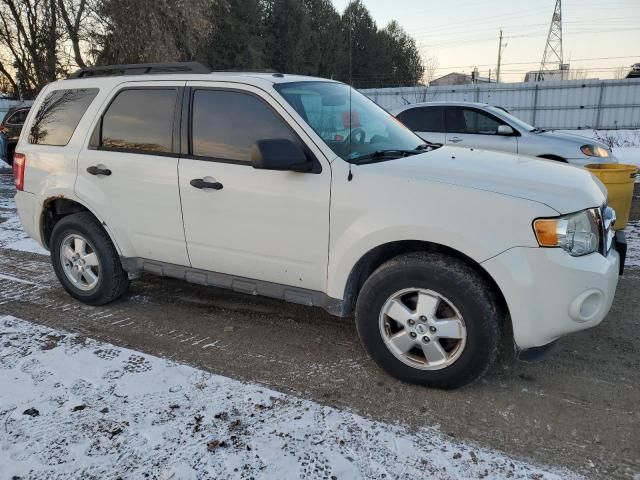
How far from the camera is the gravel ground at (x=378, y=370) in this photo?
2.76 m

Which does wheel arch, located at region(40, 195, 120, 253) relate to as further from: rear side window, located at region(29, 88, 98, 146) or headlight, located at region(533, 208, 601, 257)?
headlight, located at region(533, 208, 601, 257)

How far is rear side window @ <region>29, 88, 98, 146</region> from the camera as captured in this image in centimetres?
451

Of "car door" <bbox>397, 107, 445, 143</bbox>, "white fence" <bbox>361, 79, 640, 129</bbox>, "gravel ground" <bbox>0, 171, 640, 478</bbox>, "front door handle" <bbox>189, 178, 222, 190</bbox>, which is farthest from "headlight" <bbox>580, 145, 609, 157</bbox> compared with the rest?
"white fence" <bbox>361, 79, 640, 129</bbox>

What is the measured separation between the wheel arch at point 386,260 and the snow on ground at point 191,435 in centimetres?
77

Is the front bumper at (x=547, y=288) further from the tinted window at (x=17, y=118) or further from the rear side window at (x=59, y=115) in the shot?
the tinted window at (x=17, y=118)

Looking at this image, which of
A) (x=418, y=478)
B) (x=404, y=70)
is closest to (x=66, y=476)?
(x=418, y=478)

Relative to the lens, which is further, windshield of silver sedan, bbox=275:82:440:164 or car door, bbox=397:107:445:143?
car door, bbox=397:107:445:143

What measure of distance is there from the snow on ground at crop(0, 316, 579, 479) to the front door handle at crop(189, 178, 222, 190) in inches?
48.6

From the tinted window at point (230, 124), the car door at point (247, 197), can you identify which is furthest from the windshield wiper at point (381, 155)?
the tinted window at point (230, 124)

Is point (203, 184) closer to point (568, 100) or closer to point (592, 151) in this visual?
point (592, 151)

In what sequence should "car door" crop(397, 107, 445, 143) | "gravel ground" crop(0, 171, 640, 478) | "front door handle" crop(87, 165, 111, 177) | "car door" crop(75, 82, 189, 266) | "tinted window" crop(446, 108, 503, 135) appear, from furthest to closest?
"car door" crop(397, 107, 445, 143) → "tinted window" crop(446, 108, 503, 135) → "front door handle" crop(87, 165, 111, 177) → "car door" crop(75, 82, 189, 266) → "gravel ground" crop(0, 171, 640, 478)

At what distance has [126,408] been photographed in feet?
9.94

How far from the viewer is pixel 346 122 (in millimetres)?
3756

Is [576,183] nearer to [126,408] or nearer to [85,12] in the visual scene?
[126,408]
